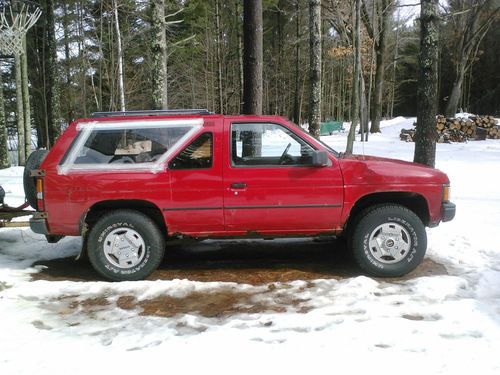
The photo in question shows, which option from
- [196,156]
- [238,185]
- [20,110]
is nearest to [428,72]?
[238,185]

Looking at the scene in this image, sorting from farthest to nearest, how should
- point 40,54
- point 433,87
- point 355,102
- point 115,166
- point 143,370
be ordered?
point 40,54 → point 355,102 → point 433,87 → point 115,166 → point 143,370

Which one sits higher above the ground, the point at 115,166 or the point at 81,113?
the point at 81,113

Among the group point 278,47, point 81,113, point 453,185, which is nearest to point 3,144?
point 81,113

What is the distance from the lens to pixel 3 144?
53.8 feet

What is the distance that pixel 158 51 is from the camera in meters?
11.0

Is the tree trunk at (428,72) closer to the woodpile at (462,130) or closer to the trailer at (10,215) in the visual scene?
the trailer at (10,215)

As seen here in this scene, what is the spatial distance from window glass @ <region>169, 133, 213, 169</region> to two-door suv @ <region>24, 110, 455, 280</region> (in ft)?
0.04

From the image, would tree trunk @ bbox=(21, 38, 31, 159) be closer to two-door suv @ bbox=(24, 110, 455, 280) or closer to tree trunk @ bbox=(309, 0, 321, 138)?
tree trunk @ bbox=(309, 0, 321, 138)

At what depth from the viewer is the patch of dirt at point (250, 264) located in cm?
530

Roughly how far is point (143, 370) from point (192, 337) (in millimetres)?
578

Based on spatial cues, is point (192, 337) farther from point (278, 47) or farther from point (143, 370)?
point (278, 47)

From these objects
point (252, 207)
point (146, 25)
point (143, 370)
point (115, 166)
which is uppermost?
point (146, 25)

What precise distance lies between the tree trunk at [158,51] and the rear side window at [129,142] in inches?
247

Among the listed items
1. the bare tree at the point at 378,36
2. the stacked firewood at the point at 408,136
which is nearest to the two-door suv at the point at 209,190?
the stacked firewood at the point at 408,136
